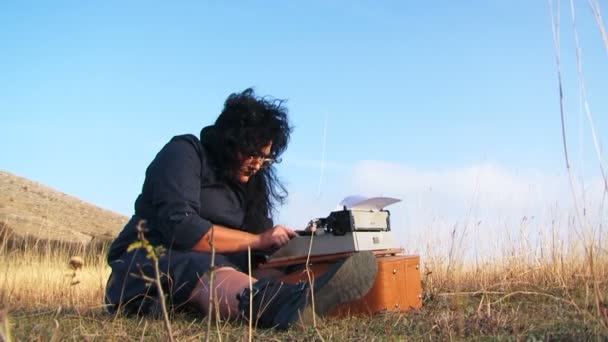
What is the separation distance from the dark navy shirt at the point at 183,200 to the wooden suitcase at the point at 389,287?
0.59 meters

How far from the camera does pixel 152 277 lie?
341cm

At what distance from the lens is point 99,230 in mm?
13867

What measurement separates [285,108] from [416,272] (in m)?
1.29

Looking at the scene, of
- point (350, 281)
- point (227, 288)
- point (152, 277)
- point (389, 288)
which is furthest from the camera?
point (152, 277)

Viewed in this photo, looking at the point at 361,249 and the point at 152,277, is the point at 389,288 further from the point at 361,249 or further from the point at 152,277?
the point at 152,277

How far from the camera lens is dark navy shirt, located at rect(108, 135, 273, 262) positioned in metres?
3.25

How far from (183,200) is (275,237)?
55 cm

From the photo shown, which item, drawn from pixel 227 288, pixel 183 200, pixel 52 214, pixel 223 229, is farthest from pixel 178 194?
pixel 52 214

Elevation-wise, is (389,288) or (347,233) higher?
(347,233)

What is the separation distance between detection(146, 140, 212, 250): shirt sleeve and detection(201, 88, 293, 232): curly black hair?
206mm

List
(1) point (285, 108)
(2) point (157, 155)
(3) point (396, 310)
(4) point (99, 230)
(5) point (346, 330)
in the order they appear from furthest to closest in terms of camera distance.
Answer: (4) point (99, 230)
(1) point (285, 108)
(2) point (157, 155)
(3) point (396, 310)
(5) point (346, 330)

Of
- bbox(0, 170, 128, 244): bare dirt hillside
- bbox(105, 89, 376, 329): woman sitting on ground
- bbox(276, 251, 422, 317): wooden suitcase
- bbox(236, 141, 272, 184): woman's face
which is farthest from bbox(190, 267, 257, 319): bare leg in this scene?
bbox(0, 170, 128, 244): bare dirt hillside

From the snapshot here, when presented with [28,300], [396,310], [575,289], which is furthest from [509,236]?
[28,300]

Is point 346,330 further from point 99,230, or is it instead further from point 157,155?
point 99,230
